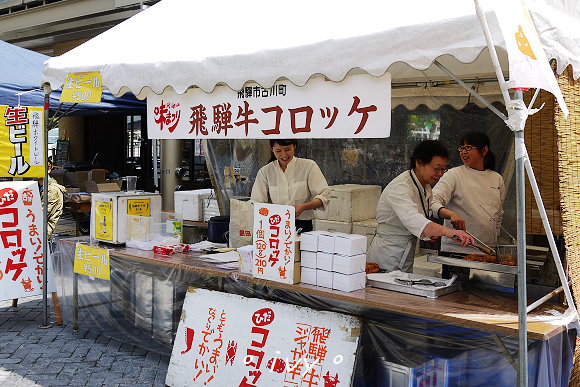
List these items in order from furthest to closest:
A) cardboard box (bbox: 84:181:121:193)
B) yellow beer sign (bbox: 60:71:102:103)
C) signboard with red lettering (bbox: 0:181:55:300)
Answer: cardboard box (bbox: 84:181:121:193)
signboard with red lettering (bbox: 0:181:55:300)
yellow beer sign (bbox: 60:71:102:103)

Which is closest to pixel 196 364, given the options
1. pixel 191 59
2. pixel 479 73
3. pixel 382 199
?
pixel 382 199

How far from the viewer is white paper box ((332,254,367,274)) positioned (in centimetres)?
364

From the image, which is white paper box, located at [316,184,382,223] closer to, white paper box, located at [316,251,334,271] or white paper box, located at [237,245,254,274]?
white paper box, located at [237,245,254,274]

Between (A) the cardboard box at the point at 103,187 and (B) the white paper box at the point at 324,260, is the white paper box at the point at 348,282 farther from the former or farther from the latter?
(A) the cardboard box at the point at 103,187

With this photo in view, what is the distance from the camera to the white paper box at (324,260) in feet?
12.2

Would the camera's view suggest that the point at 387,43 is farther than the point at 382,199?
No

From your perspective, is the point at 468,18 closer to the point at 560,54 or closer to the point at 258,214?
the point at 560,54

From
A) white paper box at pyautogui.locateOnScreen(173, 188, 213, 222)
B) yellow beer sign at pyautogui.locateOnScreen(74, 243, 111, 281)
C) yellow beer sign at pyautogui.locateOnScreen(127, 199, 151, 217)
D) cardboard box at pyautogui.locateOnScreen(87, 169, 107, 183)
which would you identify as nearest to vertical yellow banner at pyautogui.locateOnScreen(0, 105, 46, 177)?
yellow beer sign at pyautogui.locateOnScreen(74, 243, 111, 281)

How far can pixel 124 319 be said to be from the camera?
208 inches

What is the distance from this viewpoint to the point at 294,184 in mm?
5371

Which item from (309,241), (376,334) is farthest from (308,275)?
(376,334)

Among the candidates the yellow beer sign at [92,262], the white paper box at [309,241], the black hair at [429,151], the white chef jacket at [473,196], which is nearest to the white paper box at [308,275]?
the white paper box at [309,241]

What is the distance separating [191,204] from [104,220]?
149 cm

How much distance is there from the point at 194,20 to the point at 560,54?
2.95 metres
